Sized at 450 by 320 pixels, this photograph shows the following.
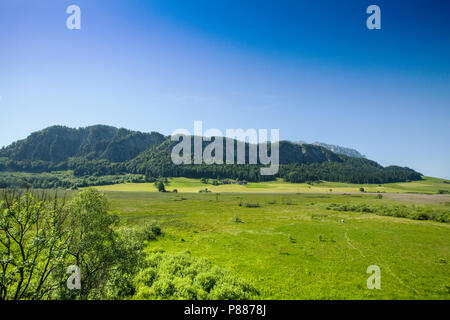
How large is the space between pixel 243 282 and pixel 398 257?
102ft

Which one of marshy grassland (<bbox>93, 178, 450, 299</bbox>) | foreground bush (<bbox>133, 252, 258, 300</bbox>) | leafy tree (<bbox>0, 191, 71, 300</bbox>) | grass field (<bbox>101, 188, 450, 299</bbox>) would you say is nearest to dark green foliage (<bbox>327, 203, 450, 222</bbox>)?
marshy grassland (<bbox>93, 178, 450, 299</bbox>)

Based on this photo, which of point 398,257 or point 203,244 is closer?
point 398,257

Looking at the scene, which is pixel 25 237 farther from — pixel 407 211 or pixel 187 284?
pixel 407 211

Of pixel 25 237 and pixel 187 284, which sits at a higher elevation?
pixel 25 237

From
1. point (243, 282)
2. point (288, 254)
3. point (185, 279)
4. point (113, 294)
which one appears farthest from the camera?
point (288, 254)

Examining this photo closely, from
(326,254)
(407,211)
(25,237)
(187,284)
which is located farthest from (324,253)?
(407,211)

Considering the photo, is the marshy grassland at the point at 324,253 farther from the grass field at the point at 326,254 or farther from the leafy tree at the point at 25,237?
the leafy tree at the point at 25,237

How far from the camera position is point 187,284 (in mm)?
22016

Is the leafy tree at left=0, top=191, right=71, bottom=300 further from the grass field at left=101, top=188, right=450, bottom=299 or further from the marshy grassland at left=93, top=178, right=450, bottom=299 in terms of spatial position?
the marshy grassland at left=93, top=178, right=450, bottom=299

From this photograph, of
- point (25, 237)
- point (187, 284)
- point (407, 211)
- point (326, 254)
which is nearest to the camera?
point (25, 237)
